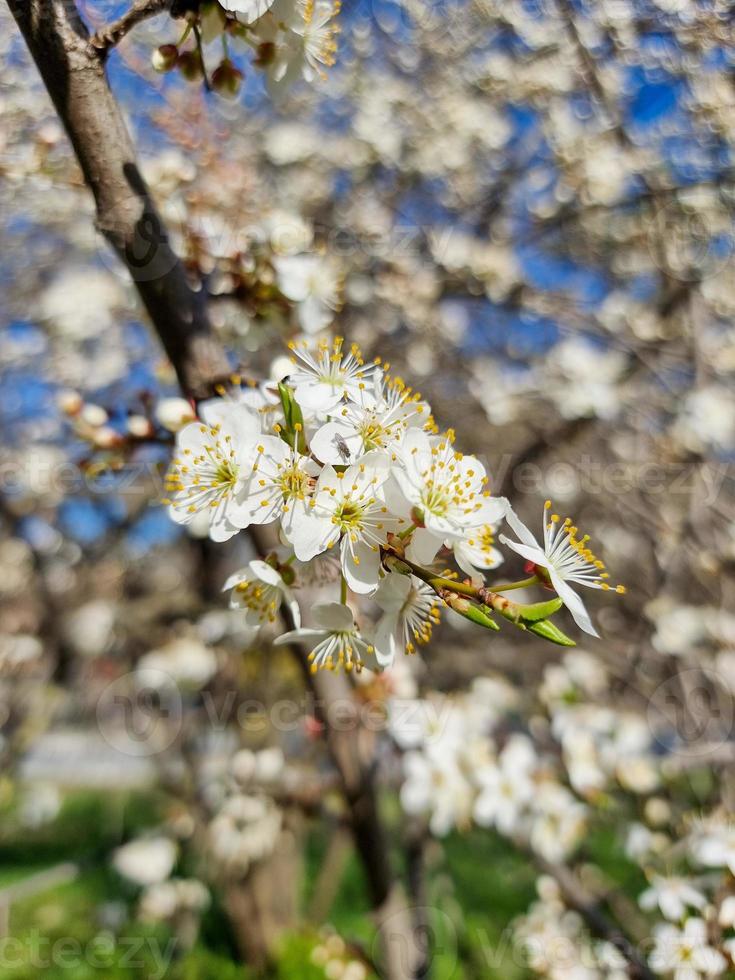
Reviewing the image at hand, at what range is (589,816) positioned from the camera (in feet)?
7.42

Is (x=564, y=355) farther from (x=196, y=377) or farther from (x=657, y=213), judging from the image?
(x=196, y=377)

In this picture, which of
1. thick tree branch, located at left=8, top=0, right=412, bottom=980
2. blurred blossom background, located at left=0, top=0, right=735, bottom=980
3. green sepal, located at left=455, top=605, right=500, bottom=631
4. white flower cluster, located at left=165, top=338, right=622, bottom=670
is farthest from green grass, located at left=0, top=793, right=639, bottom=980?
thick tree branch, located at left=8, top=0, right=412, bottom=980

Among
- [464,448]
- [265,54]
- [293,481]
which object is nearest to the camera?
[293,481]

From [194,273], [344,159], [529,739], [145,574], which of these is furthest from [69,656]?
[344,159]

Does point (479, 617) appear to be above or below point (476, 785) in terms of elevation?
above

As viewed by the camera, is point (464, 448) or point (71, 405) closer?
point (71, 405)

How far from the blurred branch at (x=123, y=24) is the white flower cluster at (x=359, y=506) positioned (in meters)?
0.44

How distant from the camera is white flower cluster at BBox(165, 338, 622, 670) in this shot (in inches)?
30.5

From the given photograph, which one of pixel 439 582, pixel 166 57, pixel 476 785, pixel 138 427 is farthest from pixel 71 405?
pixel 476 785

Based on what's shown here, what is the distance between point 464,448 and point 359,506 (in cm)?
210

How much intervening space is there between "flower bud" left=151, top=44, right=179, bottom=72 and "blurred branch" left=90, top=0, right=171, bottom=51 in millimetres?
186

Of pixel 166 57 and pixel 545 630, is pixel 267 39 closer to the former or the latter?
pixel 166 57

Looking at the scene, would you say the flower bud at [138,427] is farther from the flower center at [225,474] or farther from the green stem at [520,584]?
the green stem at [520,584]

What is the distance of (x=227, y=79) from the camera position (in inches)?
44.0
